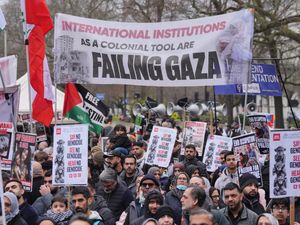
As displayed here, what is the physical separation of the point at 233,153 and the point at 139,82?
2.17 metres

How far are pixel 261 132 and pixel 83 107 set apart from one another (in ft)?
9.47

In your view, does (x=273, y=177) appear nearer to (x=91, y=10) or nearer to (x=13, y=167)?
(x=13, y=167)

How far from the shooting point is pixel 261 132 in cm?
1312

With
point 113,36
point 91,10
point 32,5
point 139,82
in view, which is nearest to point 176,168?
point 139,82

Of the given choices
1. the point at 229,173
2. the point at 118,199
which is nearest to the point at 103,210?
the point at 118,199

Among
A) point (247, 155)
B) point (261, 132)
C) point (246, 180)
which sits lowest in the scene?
point (246, 180)

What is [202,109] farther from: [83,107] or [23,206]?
[23,206]

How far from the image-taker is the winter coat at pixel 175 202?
9.21m

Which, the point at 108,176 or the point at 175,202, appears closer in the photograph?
the point at 175,202

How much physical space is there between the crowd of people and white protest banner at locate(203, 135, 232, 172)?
2.23m

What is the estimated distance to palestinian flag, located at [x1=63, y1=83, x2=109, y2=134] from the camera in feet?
41.8

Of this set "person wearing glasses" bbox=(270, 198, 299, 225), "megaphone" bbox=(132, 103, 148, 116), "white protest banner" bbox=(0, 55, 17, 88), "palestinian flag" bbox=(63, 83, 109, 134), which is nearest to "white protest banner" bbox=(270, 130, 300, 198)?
"person wearing glasses" bbox=(270, 198, 299, 225)

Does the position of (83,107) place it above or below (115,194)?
above

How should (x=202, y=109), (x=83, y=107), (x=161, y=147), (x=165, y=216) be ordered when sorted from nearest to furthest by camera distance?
(x=165, y=216) → (x=83, y=107) → (x=161, y=147) → (x=202, y=109)
